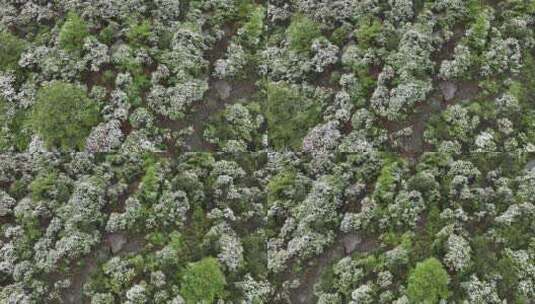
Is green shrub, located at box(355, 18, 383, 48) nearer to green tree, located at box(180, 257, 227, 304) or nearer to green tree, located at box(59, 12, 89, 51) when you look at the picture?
green tree, located at box(180, 257, 227, 304)

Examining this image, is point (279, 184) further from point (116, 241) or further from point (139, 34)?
point (139, 34)

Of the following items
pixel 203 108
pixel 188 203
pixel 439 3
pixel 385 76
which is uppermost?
pixel 439 3

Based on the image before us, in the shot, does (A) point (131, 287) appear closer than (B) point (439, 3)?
Yes

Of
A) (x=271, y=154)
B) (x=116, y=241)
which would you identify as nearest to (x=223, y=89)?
(x=271, y=154)

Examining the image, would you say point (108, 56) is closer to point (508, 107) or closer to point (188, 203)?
point (188, 203)

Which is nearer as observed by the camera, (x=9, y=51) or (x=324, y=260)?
(x=324, y=260)

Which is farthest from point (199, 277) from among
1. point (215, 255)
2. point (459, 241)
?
point (459, 241)
